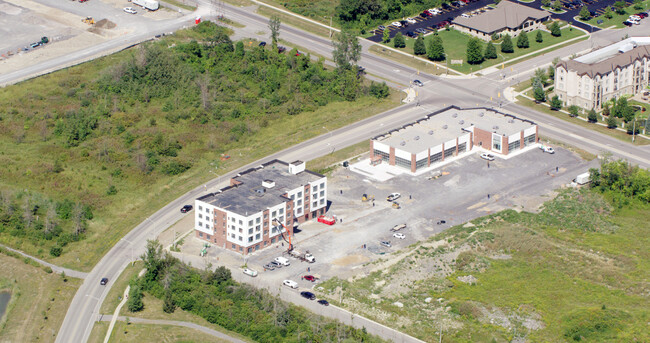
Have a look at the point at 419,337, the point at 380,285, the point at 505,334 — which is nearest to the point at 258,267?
the point at 380,285

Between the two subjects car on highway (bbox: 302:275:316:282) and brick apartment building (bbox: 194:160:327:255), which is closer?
car on highway (bbox: 302:275:316:282)

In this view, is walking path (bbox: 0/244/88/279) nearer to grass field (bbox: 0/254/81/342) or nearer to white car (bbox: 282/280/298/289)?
grass field (bbox: 0/254/81/342)

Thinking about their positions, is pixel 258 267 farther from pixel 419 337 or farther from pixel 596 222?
pixel 596 222

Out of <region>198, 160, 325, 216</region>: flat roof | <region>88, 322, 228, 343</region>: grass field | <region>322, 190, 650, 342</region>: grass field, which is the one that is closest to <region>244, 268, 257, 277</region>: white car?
<region>198, 160, 325, 216</region>: flat roof

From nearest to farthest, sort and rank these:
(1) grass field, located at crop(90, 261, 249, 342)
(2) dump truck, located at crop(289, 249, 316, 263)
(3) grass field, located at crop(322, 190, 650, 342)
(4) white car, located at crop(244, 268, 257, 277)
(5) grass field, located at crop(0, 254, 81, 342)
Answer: (3) grass field, located at crop(322, 190, 650, 342) < (1) grass field, located at crop(90, 261, 249, 342) < (5) grass field, located at crop(0, 254, 81, 342) < (4) white car, located at crop(244, 268, 257, 277) < (2) dump truck, located at crop(289, 249, 316, 263)

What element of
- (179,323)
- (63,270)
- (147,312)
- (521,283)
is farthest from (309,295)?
(63,270)

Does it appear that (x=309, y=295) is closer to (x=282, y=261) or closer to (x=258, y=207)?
(x=282, y=261)

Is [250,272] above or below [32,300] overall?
above
